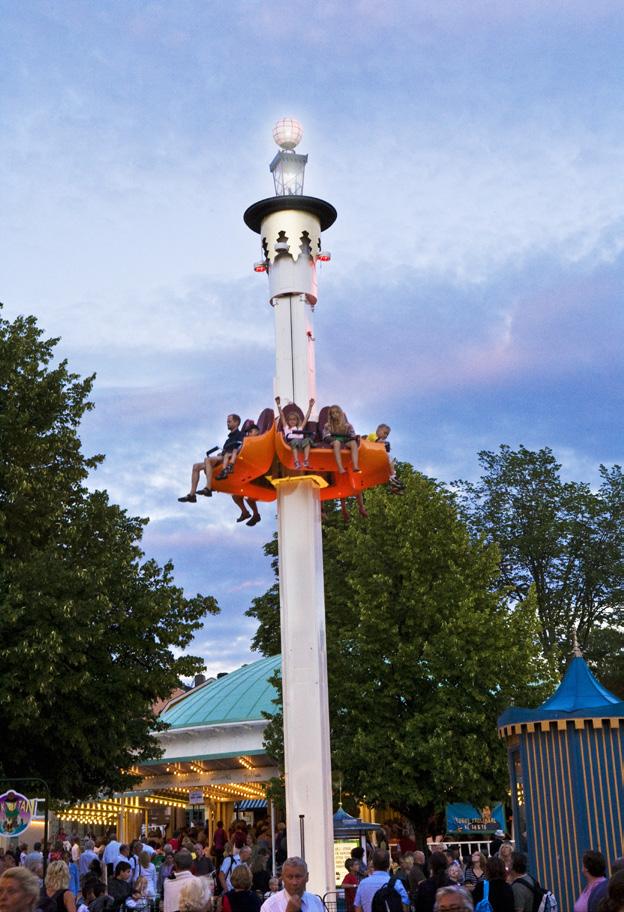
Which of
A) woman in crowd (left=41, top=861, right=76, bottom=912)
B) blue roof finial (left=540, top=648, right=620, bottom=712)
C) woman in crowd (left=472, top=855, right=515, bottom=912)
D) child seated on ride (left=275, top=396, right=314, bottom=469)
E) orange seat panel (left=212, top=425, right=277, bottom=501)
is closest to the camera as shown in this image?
woman in crowd (left=41, top=861, right=76, bottom=912)

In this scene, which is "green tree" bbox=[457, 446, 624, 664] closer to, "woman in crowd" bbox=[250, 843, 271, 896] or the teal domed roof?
the teal domed roof

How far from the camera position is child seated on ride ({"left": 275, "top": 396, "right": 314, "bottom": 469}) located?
1717 cm

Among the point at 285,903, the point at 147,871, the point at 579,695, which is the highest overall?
the point at 579,695

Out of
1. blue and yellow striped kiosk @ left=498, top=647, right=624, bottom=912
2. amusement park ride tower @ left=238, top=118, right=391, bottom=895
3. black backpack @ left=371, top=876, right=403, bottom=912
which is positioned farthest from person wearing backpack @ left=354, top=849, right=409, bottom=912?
blue and yellow striped kiosk @ left=498, top=647, right=624, bottom=912

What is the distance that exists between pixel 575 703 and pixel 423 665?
1356 centimetres

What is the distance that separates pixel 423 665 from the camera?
31047 millimetres

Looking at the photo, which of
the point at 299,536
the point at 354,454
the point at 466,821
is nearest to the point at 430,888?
the point at 299,536

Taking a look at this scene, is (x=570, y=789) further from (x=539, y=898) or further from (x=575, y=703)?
(x=539, y=898)

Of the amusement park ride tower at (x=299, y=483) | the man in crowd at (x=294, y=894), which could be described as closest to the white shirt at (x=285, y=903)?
the man in crowd at (x=294, y=894)

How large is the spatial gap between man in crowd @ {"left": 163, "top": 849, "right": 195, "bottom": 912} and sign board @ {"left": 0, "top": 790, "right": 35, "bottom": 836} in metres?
5.06

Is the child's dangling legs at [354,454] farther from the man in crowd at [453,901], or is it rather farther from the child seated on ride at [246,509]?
the man in crowd at [453,901]

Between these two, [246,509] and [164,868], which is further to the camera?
[164,868]

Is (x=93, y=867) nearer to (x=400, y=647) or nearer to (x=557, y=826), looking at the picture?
(x=557, y=826)

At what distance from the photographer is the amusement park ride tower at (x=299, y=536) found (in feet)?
54.4
